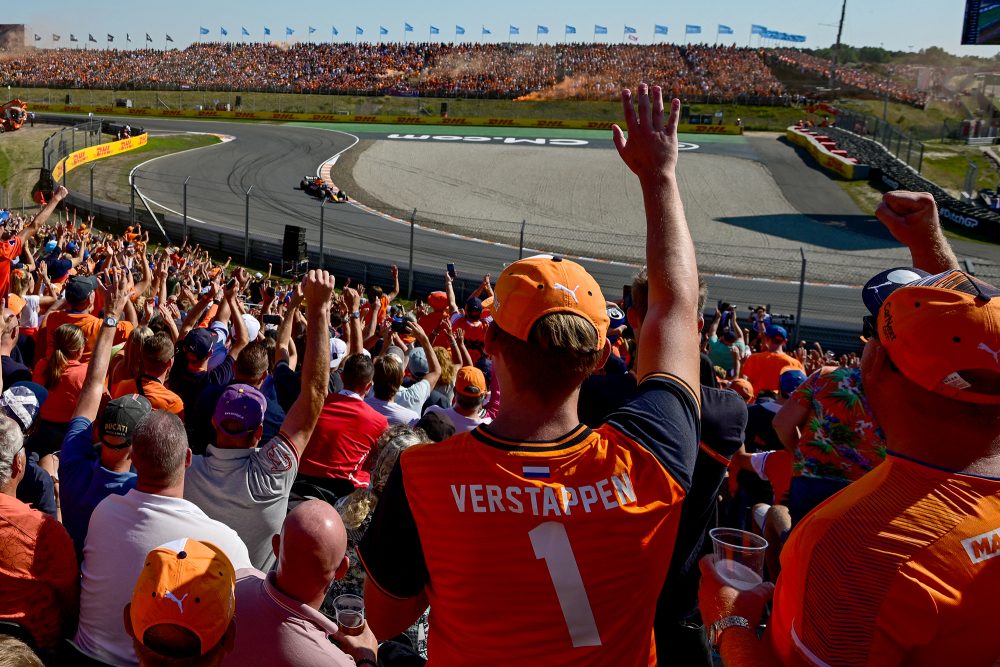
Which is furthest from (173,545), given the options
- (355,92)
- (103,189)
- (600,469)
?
(355,92)

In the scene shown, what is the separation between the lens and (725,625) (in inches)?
73.6

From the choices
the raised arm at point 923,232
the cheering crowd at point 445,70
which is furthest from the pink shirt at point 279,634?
the cheering crowd at point 445,70

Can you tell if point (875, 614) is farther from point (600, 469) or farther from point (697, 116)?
point (697, 116)

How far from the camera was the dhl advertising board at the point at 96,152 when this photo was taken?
31258 millimetres

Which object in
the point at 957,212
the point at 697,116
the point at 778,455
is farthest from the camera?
the point at 697,116

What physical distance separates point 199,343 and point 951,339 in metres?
4.85

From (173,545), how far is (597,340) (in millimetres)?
1351

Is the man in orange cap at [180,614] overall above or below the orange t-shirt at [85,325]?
above

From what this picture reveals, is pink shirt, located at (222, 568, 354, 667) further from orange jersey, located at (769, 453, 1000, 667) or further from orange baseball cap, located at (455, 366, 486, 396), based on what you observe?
orange baseball cap, located at (455, 366, 486, 396)

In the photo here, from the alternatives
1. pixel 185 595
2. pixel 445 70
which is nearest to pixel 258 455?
pixel 185 595

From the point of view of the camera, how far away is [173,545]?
243 cm

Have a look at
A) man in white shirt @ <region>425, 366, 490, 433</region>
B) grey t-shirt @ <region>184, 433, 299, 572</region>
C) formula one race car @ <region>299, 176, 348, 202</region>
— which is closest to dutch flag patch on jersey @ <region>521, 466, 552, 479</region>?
grey t-shirt @ <region>184, 433, 299, 572</region>

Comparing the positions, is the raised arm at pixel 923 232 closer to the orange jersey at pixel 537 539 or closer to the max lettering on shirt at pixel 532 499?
the orange jersey at pixel 537 539

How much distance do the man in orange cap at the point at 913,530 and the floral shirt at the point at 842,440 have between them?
1.23m
